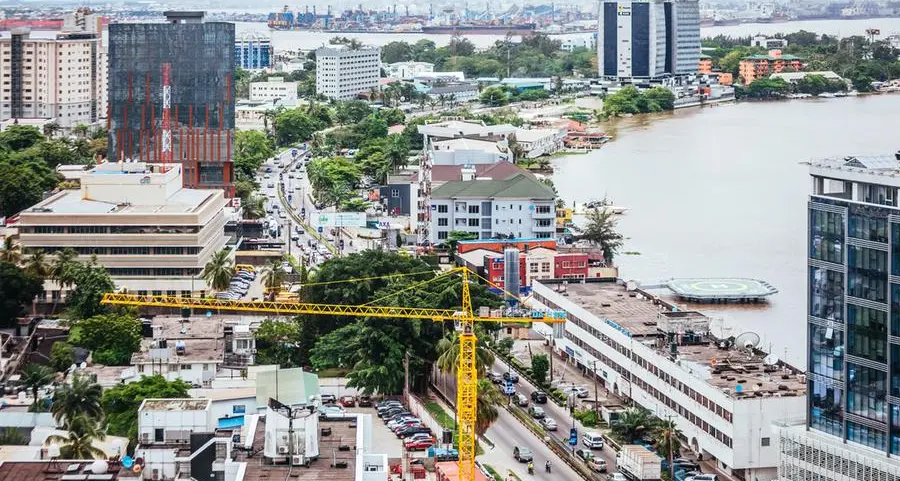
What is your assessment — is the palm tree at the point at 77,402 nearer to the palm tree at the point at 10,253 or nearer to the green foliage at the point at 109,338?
the green foliage at the point at 109,338

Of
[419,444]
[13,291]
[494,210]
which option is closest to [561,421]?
[419,444]

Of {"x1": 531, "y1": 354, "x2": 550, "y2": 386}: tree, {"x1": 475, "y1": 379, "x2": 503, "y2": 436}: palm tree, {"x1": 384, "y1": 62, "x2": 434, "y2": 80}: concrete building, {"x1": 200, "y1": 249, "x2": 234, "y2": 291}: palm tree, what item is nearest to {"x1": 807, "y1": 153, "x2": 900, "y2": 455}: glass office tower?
{"x1": 475, "y1": 379, "x2": 503, "y2": 436}: palm tree

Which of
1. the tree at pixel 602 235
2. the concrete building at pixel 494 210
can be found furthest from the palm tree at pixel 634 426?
the tree at pixel 602 235

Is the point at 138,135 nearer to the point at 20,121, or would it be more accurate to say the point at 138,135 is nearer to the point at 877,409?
the point at 20,121

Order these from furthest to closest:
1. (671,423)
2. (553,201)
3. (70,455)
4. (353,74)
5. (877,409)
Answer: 1. (353,74)
2. (553,201)
3. (671,423)
4. (70,455)
5. (877,409)

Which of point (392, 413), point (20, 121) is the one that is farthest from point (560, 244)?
point (20, 121)

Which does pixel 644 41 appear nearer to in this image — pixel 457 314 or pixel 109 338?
pixel 109 338
